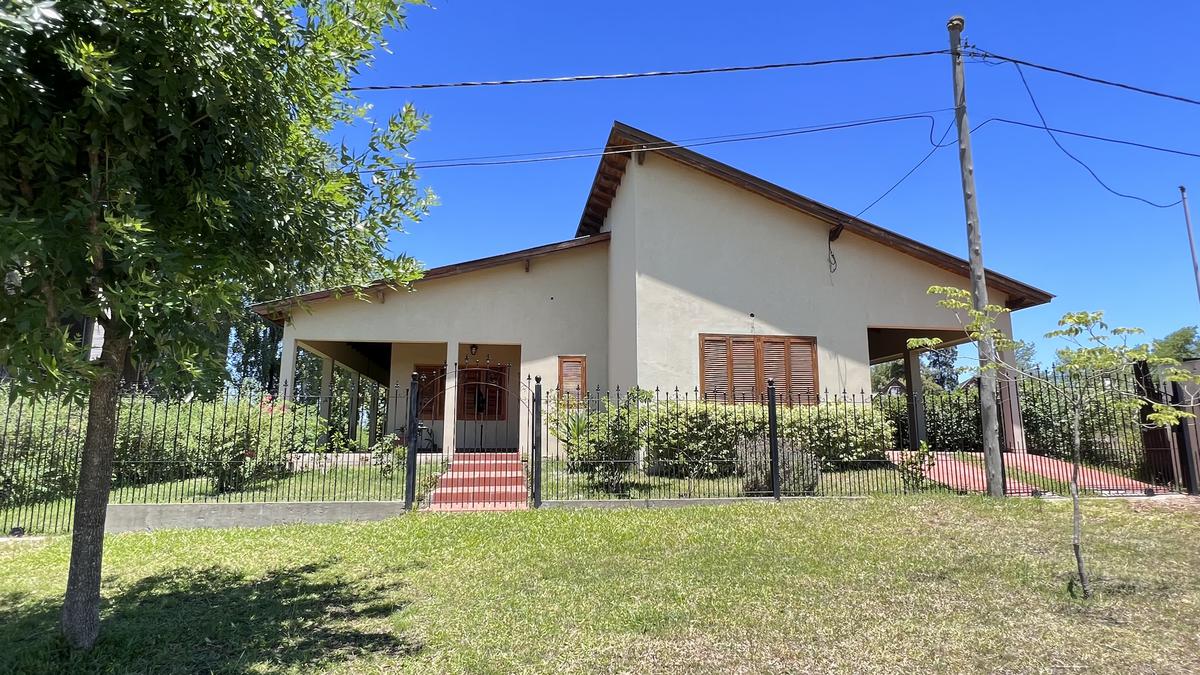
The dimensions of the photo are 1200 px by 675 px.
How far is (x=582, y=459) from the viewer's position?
10.7 meters

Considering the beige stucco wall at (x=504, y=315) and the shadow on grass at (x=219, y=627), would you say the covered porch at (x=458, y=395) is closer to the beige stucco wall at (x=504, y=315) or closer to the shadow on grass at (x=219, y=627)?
the beige stucco wall at (x=504, y=315)

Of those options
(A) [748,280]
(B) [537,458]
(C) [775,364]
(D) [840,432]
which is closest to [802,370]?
(C) [775,364]

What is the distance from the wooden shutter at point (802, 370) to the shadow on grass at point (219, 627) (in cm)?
961

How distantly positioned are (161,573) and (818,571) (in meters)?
6.87

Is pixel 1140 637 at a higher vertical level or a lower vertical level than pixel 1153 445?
lower

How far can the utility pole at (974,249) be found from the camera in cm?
945

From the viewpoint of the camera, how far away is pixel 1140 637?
182 inches

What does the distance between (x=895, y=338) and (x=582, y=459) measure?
11.1 meters

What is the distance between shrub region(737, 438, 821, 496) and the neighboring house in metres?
2.42

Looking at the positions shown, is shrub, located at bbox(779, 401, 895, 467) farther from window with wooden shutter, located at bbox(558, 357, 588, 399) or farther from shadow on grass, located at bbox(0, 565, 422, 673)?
shadow on grass, located at bbox(0, 565, 422, 673)

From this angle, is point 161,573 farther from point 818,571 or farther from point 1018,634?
point 1018,634

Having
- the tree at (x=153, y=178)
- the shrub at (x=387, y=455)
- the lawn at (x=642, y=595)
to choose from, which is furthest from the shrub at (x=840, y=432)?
the tree at (x=153, y=178)

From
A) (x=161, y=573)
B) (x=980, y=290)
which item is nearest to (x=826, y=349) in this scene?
(x=980, y=290)

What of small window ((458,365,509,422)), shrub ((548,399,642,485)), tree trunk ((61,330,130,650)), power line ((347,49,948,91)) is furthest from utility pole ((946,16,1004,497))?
small window ((458,365,509,422))
